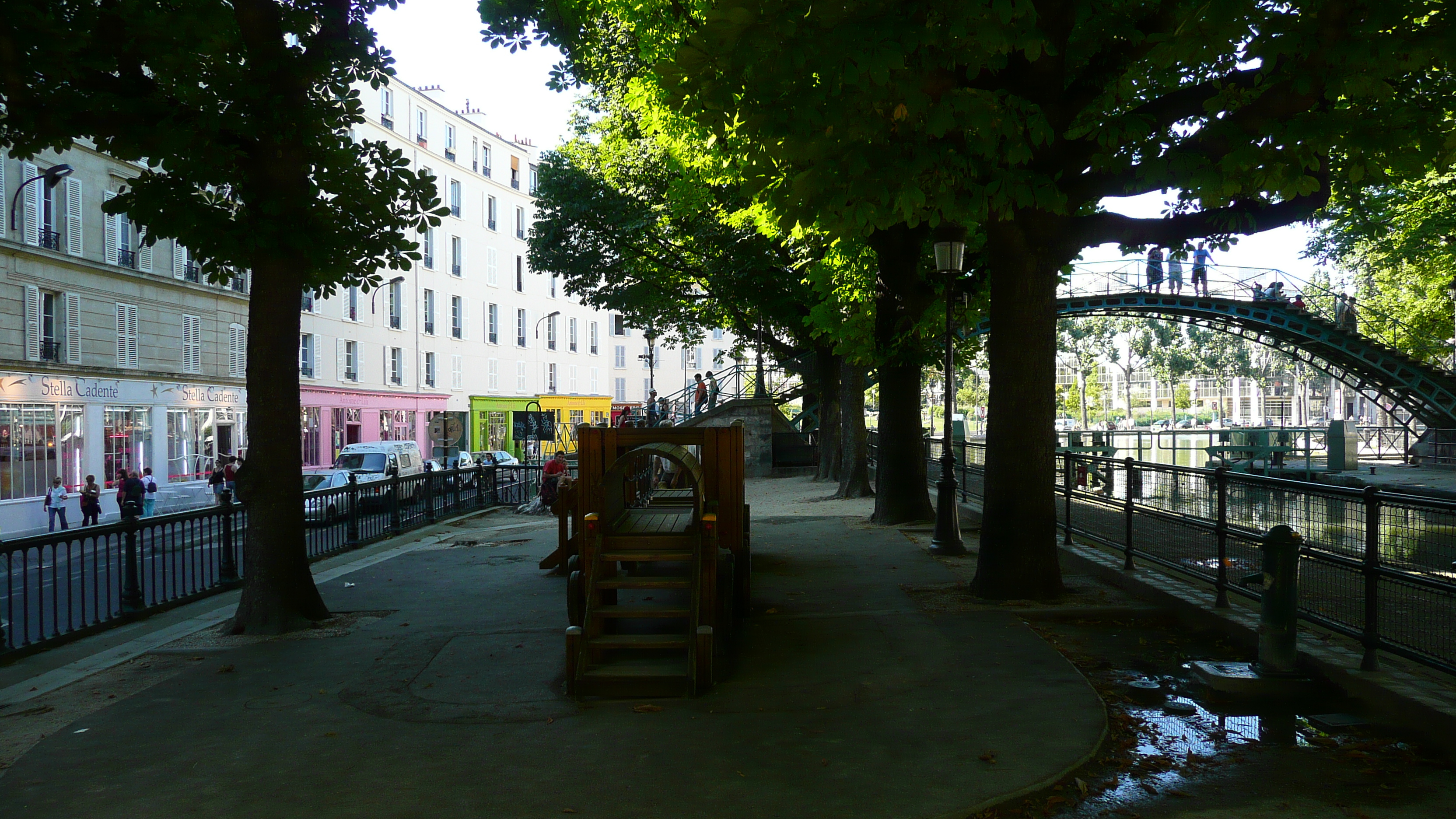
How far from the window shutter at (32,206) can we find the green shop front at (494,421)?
28.3m

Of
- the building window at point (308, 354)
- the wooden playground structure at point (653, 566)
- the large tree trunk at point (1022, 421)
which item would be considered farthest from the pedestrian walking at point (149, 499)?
the large tree trunk at point (1022, 421)

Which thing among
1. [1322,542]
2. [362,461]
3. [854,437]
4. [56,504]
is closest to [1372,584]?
[1322,542]

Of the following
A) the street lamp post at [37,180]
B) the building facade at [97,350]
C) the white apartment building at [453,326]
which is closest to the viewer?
the street lamp post at [37,180]

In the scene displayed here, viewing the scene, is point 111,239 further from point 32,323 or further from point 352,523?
point 352,523

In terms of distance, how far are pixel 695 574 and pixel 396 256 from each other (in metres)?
5.56

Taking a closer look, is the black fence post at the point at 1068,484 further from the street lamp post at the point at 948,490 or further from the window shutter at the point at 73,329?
the window shutter at the point at 73,329

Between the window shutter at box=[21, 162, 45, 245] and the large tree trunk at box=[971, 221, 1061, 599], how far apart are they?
27.4 metres

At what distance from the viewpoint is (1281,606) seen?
6.54 m

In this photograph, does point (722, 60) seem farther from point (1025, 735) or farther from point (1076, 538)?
point (1076, 538)

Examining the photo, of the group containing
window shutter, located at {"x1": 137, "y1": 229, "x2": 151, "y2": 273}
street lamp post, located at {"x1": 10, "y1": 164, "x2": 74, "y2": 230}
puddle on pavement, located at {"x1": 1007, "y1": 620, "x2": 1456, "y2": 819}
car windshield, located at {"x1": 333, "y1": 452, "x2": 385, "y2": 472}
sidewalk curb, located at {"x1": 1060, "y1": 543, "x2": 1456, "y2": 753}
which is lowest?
puddle on pavement, located at {"x1": 1007, "y1": 620, "x2": 1456, "y2": 819}

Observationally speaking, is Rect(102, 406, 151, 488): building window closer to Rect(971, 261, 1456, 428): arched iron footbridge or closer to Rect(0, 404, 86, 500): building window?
Rect(0, 404, 86, 500): building window

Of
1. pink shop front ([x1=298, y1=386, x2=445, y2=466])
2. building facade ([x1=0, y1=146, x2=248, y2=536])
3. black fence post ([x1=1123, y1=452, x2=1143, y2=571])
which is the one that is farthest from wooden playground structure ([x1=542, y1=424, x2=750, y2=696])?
pink shop front ([x1=298, y1=386, x2=445, y2=466])

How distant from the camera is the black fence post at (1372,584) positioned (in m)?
6.31

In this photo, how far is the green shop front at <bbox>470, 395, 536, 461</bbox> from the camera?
55.8 meters
